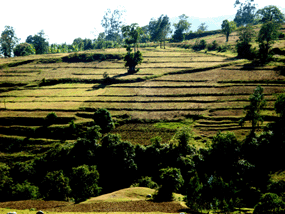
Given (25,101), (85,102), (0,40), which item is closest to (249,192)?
(85,102)

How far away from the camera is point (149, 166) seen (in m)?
37.7

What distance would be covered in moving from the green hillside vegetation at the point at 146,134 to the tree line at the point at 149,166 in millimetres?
155

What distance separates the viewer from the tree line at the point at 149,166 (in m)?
30.1

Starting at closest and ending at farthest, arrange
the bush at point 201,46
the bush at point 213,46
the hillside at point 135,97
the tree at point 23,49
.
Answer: the hillside at point 135,97, the bush at point 213,46, the bush at point 201,46, the tree at point 23,49

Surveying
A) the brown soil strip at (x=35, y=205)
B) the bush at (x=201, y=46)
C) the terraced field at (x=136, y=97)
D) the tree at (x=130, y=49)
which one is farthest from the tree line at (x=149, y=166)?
the bush at (x=201, y=46)

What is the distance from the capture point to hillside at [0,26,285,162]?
45594 millimetres

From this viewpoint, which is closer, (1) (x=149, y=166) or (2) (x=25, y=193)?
(2) (x=25, y=193)

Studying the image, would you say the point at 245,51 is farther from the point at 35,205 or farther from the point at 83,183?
the point at 35,205

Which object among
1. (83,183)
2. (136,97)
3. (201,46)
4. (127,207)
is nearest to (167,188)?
(127,207)

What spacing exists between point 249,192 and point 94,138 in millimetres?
24476

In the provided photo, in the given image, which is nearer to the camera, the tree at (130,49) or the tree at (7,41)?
the tree at (130,49)

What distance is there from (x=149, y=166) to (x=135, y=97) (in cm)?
2592

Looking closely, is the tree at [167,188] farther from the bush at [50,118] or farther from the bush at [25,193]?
the bush at [50,118]

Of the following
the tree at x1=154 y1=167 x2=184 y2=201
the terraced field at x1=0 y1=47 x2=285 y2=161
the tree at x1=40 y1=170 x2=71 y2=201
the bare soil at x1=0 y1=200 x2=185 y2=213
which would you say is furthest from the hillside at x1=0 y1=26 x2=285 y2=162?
the bare soil at x1=0 y1=200 x2=185 y2=213
